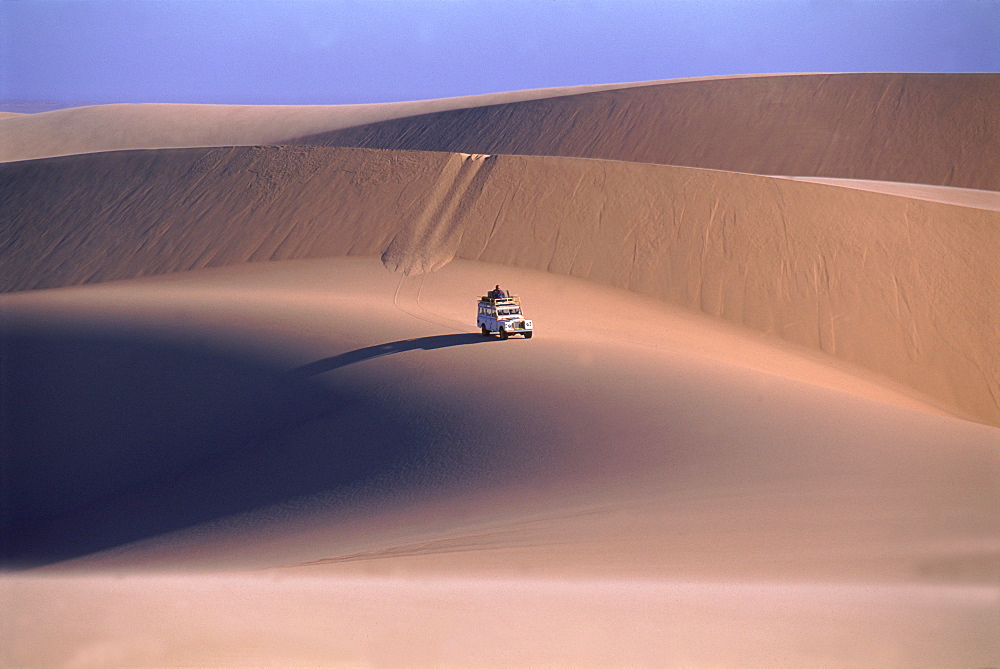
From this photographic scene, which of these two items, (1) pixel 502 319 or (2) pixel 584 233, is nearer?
(1) pixel 502 319

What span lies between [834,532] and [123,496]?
10646mm

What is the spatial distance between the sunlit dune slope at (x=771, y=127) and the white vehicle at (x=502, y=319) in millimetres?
39125

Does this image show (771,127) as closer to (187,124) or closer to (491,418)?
(491,418)

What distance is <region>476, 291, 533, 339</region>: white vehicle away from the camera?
17.5m

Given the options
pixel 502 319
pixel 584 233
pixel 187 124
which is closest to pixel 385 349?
pixel 502 319

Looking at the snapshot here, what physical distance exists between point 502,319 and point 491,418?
4167 mm

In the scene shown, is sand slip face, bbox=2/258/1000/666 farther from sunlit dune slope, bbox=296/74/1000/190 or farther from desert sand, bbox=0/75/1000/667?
sunlit dune slope, bbox=296/74/1000/190

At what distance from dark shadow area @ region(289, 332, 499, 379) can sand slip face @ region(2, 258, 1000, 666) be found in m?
0.08

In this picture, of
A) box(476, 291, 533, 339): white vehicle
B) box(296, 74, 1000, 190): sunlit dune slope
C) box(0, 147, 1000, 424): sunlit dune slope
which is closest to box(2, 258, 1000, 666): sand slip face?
box(476, 291, 533, 339): white vehicle

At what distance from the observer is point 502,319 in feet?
57.3

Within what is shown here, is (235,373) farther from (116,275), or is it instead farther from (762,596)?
(116,275)

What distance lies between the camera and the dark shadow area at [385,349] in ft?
53.7

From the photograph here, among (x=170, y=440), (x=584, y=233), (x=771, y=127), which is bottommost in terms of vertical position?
(x=170, y=440)

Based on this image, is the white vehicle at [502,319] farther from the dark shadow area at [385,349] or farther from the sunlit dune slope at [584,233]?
the sunlit dune slope at [584,233]
